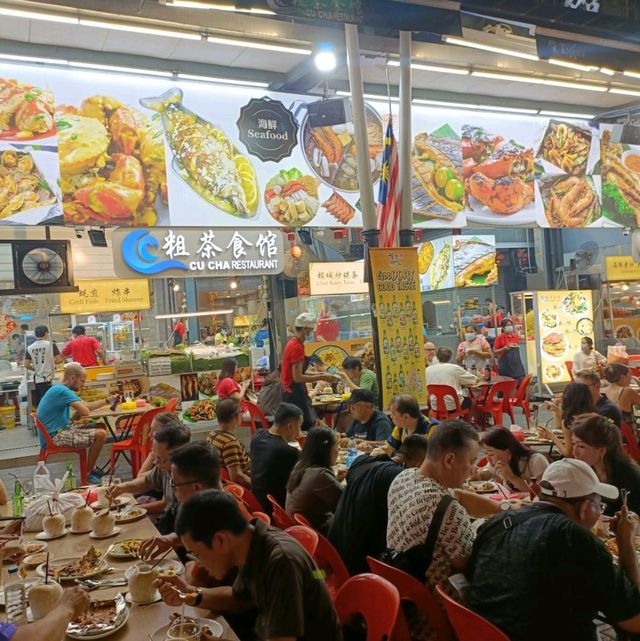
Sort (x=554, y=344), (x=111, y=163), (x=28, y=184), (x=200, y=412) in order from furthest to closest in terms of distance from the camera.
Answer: (x=554, y=344)
(x=200, y=412)
(x=111, y=163)
(x=28, y=184)

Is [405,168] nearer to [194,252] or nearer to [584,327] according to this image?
[194,252]

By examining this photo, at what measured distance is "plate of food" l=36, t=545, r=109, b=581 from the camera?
2.67 metres

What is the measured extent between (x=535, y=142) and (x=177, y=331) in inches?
327

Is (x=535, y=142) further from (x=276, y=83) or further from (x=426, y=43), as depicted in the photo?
(x=276, y=83)

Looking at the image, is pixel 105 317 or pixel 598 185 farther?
pixel 105 317

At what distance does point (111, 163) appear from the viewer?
22.4 feet

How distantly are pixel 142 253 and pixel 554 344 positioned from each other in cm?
840

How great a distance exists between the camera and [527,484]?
3.90m

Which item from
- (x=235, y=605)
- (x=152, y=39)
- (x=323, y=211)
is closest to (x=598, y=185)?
(x=323, y=211)

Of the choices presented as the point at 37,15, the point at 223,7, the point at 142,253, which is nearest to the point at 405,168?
the point at 142,253

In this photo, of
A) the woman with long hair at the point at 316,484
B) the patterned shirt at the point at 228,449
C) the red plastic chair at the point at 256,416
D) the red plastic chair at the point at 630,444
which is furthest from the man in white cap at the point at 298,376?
the woman with long hair at the point at 316,484

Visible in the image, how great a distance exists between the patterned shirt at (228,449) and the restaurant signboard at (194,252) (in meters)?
3.06

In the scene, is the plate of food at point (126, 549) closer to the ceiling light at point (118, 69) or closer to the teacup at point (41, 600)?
the teacup at point (41, 600)

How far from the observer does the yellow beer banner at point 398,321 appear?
671cm
